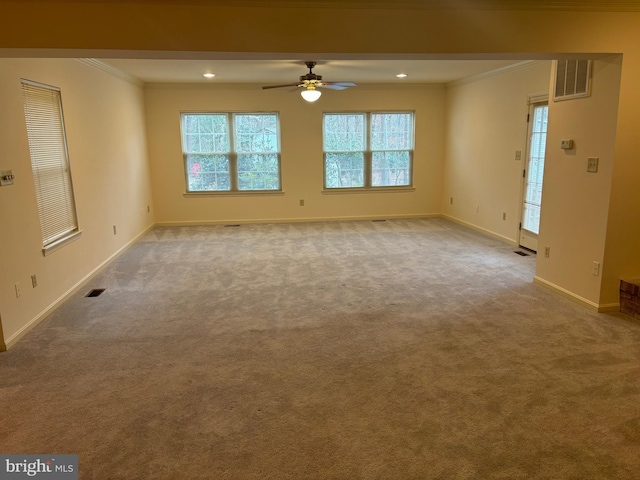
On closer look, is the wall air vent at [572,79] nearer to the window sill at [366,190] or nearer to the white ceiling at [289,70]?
the white ceiling at [289,70]

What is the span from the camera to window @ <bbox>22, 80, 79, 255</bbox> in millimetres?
3896

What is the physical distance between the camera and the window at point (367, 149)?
27.1 ft

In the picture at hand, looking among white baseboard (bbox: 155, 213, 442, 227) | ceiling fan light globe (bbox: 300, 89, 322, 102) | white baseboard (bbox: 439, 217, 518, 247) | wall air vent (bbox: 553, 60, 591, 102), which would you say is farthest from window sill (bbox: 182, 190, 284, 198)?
wall air vent (bbox: 553, 60, 591, 102)

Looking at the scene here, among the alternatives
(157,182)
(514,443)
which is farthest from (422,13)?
(157,182)

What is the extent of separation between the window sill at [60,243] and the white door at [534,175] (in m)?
5.37

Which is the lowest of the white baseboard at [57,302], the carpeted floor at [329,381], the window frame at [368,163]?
the carpeted floor at [329,381]

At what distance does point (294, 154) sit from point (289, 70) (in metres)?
1.98

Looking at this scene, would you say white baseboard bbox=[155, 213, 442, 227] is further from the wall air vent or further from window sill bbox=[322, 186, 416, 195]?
the wall air vent

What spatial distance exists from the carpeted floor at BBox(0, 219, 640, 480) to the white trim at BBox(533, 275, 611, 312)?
0.25 feet

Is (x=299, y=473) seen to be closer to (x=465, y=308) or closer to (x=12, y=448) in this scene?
(x=12, y=448)

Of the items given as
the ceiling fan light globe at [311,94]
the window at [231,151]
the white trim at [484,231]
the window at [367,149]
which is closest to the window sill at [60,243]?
the ceiling fan light globe at [311,94]

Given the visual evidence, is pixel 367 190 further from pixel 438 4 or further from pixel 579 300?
pixel 438 4

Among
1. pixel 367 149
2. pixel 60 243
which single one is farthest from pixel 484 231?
pixel 60 243

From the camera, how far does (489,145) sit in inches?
270
